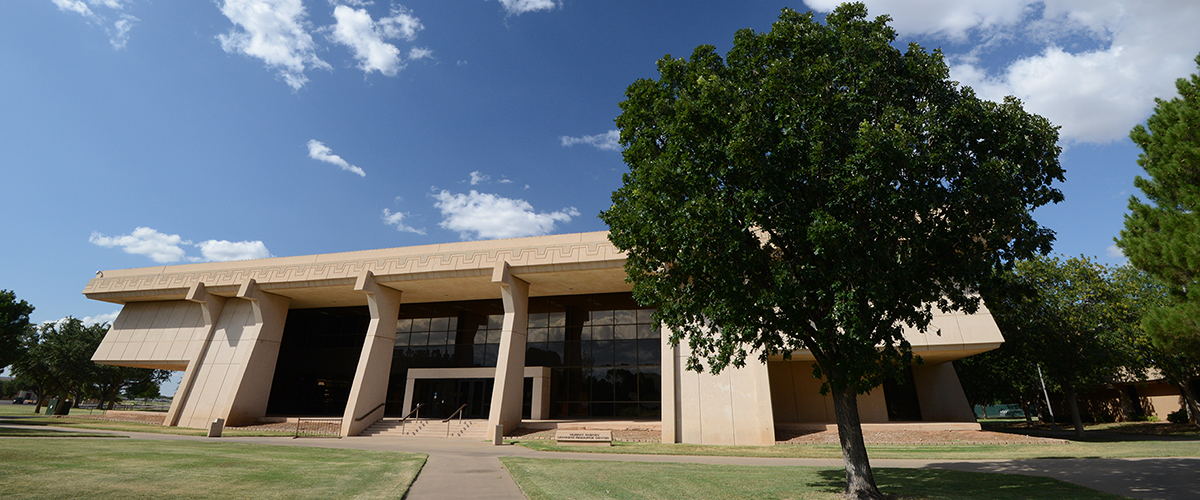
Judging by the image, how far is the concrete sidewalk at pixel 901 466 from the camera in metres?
10.0

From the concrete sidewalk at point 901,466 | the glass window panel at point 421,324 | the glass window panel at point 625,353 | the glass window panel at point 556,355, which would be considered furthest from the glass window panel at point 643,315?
the glass window panel at point 421,324

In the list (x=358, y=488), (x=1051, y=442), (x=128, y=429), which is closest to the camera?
(x=358, y=488)

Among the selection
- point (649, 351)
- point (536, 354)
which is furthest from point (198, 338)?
point (649, 351)

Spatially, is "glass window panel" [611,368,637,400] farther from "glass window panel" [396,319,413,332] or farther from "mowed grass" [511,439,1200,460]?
"glass window panel" [396,319,413,332]

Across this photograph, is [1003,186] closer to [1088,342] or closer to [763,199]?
[763,199]

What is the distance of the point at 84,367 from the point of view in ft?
165

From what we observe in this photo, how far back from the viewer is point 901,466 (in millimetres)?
14523

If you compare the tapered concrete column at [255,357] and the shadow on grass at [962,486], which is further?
the tapered concrete column at [255,357]

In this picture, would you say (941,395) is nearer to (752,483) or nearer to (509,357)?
(509,357)

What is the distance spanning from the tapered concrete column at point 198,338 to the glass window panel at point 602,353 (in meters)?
23.8

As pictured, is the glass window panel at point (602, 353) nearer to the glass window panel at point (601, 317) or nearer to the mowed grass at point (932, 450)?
the glass window panel at point (601, 317)

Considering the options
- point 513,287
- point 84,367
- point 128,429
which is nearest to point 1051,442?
point 513,287

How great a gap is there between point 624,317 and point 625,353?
207cm

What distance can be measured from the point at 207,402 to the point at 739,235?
34.0 m
